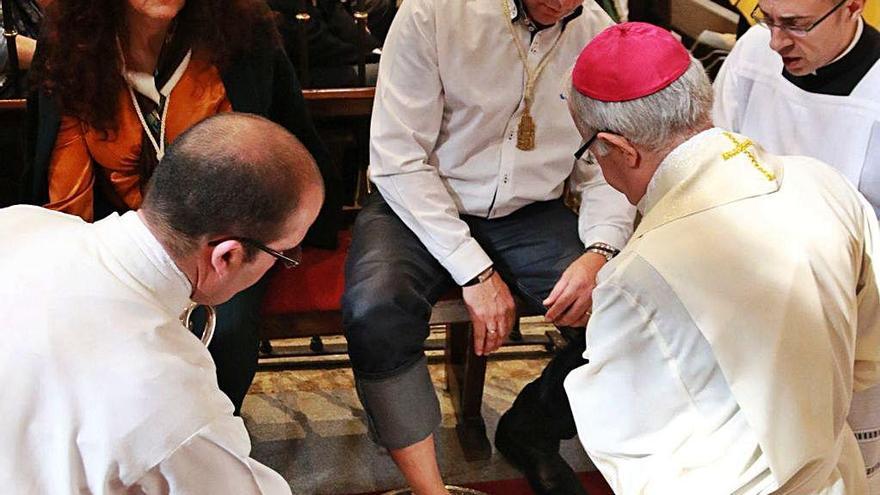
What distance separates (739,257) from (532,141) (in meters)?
1.09

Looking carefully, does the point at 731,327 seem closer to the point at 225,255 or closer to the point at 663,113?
the point at 663,113

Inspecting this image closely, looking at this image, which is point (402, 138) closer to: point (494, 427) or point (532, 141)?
point (532, 141)

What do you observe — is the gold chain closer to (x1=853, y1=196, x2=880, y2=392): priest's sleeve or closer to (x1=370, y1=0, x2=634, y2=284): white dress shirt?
(x1=370, y1=0, x2=634, y2=284): white dress shirt

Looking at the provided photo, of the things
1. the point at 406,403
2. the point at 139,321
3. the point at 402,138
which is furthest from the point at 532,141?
the point at 139,321

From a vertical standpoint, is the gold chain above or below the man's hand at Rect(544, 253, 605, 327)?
above

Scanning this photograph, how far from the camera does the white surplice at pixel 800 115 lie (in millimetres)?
2400

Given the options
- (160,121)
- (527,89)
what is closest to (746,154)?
(527,89)

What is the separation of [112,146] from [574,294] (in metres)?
1.13

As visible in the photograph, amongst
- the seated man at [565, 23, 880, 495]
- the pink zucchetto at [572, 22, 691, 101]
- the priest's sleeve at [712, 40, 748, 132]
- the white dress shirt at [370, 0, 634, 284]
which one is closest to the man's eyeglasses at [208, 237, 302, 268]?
the seated man at [565, 23, 880, 495]

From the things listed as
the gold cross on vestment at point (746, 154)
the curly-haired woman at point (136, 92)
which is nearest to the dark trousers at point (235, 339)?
the curly-haired woman at point (136, 92)

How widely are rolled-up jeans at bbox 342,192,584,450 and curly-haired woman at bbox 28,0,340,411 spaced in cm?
27

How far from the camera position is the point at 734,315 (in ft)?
5.28

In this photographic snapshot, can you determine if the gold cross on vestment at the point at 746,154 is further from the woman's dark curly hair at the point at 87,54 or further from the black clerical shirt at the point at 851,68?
the woman's dark curly hair at the point at 87,54

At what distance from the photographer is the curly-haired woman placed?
2.45 m
